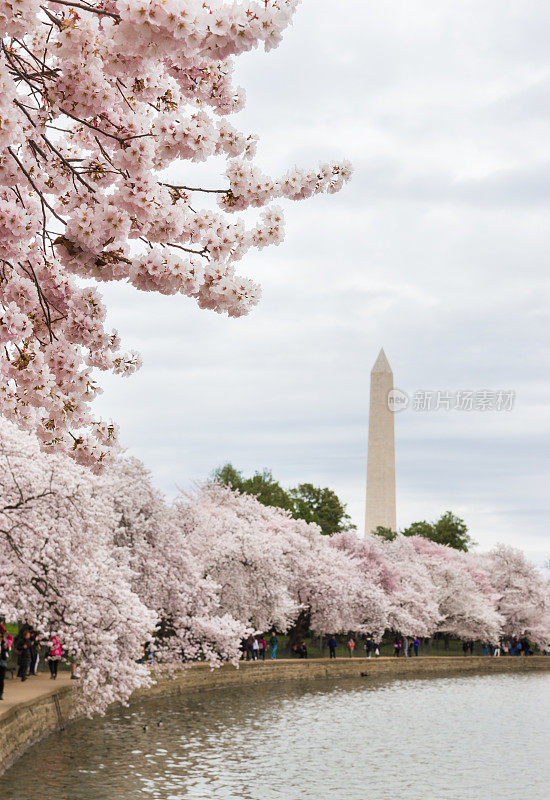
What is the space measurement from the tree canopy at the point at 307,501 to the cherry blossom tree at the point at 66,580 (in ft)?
154

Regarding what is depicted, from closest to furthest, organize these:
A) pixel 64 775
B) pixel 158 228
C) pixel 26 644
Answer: pixel 158 228
pixel 64 775
pixel 26 644

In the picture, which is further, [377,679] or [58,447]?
[377,679]

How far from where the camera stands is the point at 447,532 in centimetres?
8669

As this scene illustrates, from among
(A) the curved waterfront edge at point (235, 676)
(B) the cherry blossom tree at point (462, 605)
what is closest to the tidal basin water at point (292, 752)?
(A) the curved waterfront edge at point (235, 676)

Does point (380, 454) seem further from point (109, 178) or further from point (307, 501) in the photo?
point (109, 178)

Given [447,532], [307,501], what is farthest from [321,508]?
[447,532]

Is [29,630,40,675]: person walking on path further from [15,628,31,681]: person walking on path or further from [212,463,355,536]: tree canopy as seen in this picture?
[212,463,355,536]: tree canopy

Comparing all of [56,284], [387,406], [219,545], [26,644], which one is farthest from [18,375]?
[387,406]

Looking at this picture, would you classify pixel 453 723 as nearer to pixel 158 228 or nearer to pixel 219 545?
pixel 219 545

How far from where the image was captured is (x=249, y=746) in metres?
22.3

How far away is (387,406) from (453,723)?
42027 millimetres

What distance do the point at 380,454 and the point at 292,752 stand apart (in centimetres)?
4805

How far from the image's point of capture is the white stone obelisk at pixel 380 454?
68812 millimetres

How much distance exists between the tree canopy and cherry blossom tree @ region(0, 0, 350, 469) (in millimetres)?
63242
